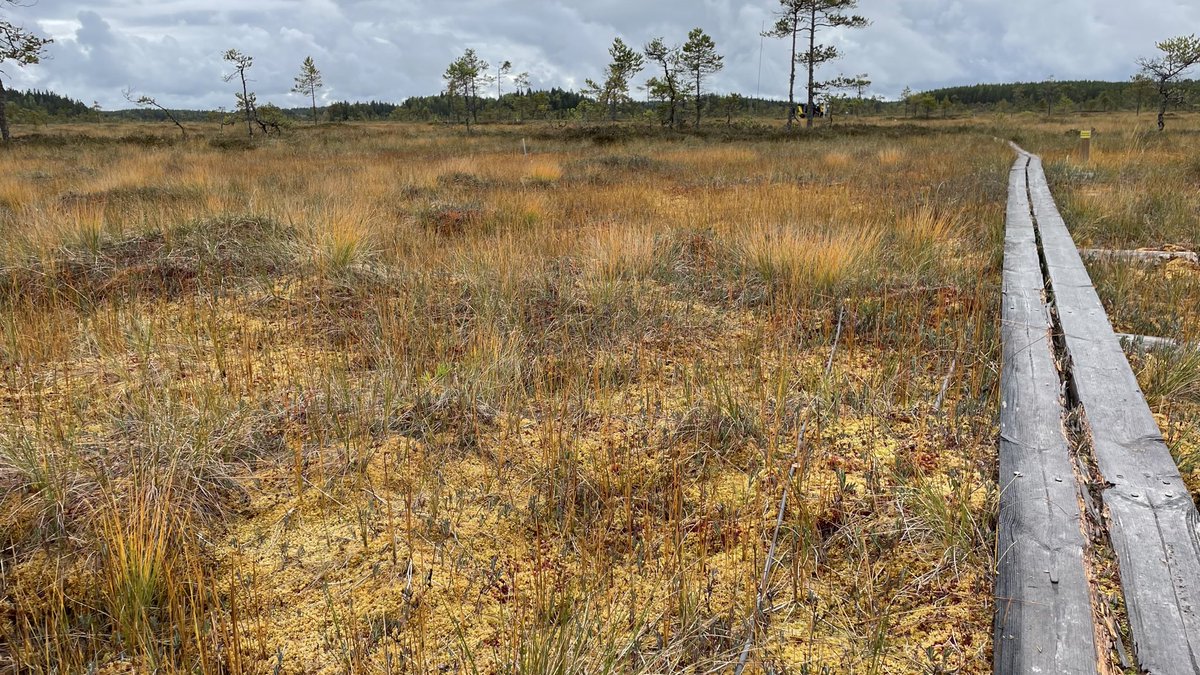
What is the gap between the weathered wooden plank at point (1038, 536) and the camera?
122cm

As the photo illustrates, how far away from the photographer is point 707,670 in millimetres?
1443

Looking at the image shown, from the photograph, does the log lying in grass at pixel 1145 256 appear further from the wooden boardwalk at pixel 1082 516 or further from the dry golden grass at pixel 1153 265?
the wooden boardwalk at pixel 1082 516

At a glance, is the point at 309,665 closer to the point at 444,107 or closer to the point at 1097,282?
the point at 1097,282

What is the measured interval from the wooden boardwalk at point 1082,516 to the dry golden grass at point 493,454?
201 millimetres

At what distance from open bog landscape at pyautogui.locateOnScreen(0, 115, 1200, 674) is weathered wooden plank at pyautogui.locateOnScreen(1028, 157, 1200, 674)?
0.12 metres

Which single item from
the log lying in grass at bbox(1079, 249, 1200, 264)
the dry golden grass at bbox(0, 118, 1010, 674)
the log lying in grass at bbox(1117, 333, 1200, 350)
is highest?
the log lying in grass at bbox(1079, 249, 1200, 264)

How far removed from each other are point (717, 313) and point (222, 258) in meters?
4.26

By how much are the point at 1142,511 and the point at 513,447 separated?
1988 millimetres

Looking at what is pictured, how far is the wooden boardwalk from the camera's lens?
1216 millimetres

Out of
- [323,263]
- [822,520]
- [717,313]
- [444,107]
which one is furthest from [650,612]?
[444,107]

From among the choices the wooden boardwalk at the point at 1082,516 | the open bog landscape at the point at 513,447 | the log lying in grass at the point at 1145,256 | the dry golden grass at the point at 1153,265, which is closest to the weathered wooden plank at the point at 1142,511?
the wooden boardwalk at the point at 1082,516

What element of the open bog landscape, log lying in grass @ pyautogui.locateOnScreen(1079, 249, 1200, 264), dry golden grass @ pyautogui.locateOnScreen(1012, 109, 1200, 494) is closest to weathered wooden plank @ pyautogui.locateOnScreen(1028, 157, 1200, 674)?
the open bog landscape

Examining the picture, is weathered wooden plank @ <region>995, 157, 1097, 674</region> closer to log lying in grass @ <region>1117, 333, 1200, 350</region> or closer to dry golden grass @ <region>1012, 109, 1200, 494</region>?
dry golden grass @ <region>1012, 109, 1200, 494</region>

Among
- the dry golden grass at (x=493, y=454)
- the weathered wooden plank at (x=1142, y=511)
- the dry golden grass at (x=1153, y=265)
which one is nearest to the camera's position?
the weathered wooden plank at (x=1142, y=511)
